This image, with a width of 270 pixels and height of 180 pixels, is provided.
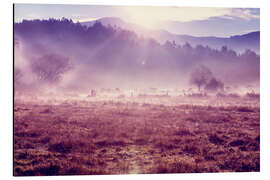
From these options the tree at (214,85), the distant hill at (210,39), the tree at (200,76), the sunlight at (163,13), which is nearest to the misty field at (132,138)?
the tree at (214,85)

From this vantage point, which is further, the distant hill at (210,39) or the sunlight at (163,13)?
the distant hill at (210,39)

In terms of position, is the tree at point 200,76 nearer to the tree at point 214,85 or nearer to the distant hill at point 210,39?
the tree at point 214,85

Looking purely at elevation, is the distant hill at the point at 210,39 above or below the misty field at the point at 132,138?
above

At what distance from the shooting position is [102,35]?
652cm

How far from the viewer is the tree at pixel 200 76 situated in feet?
21.0

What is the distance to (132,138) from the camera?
6141 mm

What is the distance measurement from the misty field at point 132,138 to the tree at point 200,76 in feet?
2.14

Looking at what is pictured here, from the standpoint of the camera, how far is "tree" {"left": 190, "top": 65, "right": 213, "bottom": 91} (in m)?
6.39

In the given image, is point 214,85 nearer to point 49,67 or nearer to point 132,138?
point 132,138

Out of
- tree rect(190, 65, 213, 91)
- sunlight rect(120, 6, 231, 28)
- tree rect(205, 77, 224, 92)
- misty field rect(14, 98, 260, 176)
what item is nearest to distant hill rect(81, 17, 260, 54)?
sunlight rect(120, 6, 231, 28)
